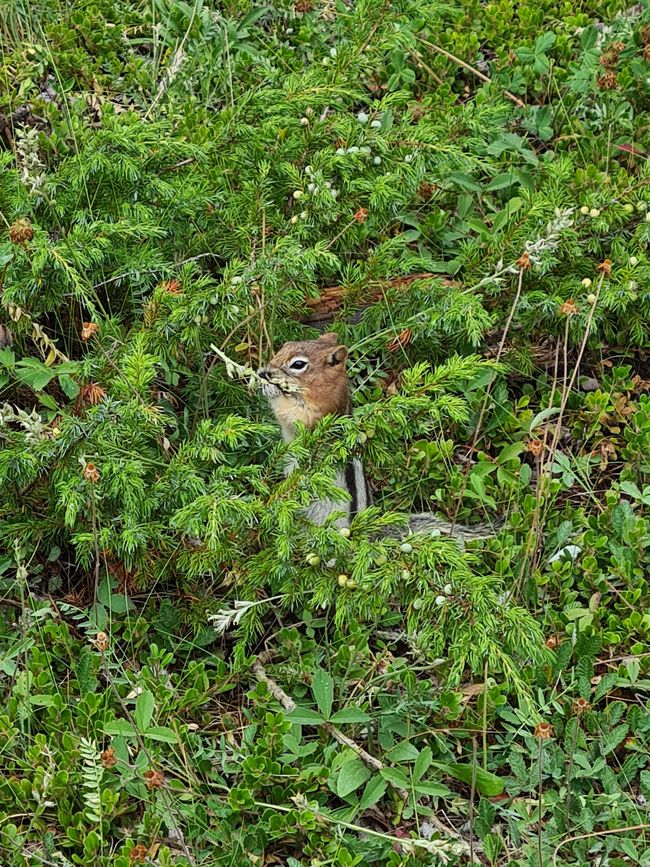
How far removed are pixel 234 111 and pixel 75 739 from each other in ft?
8.03

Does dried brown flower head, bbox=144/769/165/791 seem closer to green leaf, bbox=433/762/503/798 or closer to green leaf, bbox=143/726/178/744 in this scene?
green leaf, bbox=143/726/178/744

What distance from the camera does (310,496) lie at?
355 cm

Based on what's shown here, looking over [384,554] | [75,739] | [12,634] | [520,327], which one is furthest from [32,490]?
[520,327]

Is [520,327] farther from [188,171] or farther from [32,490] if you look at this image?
[32,490]

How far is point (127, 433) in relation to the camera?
3701mm

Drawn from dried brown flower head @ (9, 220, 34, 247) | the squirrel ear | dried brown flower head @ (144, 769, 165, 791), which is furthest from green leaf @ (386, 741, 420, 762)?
dried brown flower head @ (9, 220, 34, 247)

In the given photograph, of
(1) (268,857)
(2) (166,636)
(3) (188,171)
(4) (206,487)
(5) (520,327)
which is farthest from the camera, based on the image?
(5) (520,327)

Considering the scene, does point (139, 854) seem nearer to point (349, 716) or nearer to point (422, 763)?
point (349, 716)

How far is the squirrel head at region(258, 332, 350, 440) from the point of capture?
4320 millimetres

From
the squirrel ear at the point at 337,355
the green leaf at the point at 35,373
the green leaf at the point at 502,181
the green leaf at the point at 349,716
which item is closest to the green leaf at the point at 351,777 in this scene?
the green leaf at the point at 349,716

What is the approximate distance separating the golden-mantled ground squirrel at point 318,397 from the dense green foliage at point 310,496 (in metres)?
0.10

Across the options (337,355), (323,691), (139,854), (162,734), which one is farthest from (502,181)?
(139,854)

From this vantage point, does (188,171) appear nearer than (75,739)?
No

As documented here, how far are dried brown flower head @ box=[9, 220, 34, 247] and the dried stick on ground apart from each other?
63.4 inches
